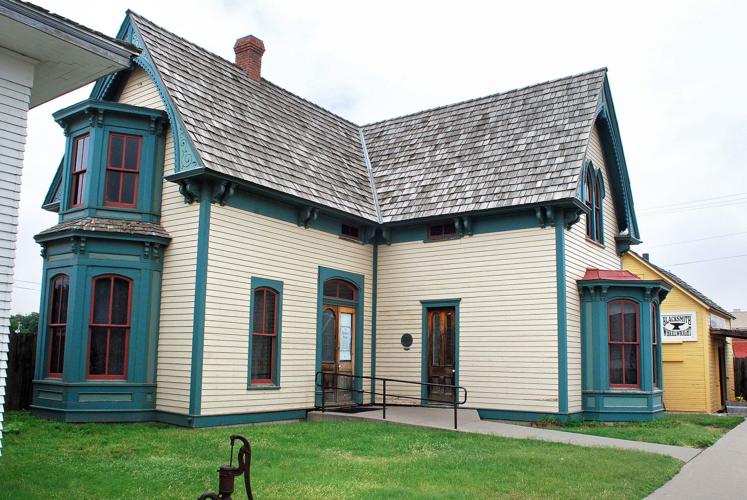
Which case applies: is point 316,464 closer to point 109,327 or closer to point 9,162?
point 9,162

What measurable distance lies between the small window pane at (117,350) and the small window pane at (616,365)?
1135 centimetres

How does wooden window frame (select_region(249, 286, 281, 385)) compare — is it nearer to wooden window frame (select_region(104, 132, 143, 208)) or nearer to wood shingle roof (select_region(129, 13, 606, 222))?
wood shingle roof (select_region(129, 13, 606, 222))

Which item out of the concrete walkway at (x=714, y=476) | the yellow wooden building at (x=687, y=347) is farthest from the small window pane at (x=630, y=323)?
the yellow wooden building at (x=687, y=347)

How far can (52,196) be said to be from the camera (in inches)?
763

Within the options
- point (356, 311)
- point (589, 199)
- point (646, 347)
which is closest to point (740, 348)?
point (589, 199)

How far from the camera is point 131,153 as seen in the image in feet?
Result: 50.3

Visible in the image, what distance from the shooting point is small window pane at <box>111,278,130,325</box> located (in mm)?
14500

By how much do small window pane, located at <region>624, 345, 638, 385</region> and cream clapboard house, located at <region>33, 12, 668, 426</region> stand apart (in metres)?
0.03

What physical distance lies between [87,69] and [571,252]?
1229cm

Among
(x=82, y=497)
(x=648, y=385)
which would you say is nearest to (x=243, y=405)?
(x=82, y=497)

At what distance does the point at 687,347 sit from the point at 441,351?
9.79 m

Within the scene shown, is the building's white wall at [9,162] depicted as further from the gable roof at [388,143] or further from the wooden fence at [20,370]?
the wooden fence at [20,370]

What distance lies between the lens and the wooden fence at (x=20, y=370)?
16188mm

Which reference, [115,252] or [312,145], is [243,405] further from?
[312,145]
